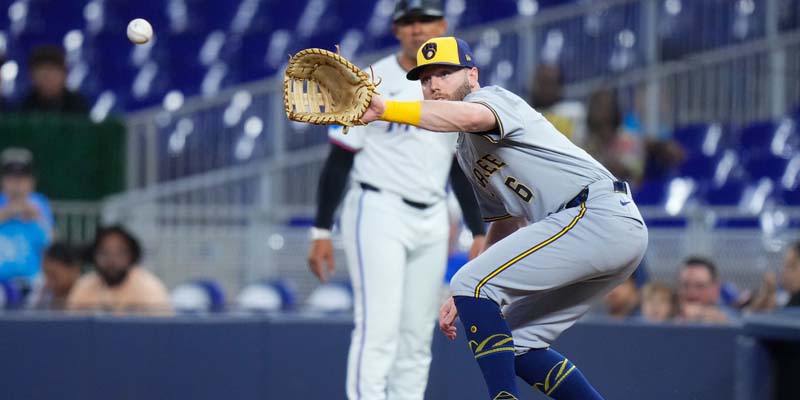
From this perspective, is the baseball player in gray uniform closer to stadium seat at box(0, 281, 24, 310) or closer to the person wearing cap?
the person wearing cap

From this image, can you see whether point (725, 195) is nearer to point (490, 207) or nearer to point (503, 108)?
point (490, 207)

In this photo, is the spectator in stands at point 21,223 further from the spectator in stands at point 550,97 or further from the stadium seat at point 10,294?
the spectator in stands at point 550,97

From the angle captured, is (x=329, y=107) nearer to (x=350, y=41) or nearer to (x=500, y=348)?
(x=500, y=348)

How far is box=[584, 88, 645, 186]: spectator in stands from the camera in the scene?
1052 centimetres

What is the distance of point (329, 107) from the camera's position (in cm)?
419

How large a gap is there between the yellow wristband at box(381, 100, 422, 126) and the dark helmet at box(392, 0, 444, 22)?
163cm

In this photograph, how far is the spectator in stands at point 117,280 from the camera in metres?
7.62

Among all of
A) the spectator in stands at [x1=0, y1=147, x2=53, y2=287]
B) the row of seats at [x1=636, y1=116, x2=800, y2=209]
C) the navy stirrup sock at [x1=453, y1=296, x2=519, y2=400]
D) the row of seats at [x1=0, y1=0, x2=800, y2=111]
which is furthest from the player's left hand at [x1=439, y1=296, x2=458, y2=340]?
the row of seats at [x1=0, y1=0, x2=800, y2=111]

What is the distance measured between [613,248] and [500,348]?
53 centimetres

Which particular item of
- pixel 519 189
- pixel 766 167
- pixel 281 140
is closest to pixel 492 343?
pixel 519 189

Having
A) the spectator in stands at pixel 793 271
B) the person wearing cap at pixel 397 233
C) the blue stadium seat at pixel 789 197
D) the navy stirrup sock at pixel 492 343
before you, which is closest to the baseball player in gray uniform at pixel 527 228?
the navy stirrup sock at pixel 492 343

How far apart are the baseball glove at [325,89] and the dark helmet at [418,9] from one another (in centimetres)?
147

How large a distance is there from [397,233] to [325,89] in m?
1.38

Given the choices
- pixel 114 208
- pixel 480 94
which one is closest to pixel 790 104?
pixel 114 208
